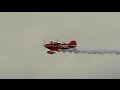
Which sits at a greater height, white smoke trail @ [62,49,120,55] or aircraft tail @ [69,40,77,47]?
aircraft tail @ [69,40,77,47]

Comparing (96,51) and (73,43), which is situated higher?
(73,43)

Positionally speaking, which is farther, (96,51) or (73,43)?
(96,51)

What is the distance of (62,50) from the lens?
144 m

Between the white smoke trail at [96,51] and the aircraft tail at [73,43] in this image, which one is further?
the aircraft tail at [73,43]

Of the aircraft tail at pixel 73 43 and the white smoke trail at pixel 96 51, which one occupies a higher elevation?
the aircraft tail at pixel 73 43

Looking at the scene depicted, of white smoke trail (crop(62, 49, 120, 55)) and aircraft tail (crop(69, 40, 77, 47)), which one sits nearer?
white smoke trail (crop(62, 49, 120, 55))
